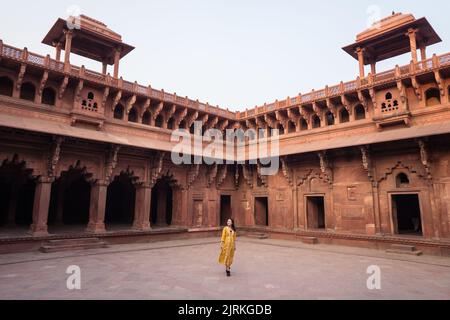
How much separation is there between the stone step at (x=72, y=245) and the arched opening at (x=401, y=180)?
44.2 feet

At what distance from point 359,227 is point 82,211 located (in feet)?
52.9

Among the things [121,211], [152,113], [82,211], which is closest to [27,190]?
[82,211]

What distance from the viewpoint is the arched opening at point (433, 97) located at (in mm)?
13266

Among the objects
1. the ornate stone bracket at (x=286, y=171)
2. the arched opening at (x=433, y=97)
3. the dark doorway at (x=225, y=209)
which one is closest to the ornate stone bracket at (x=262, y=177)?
the ornate stone bracket at (x=286, y=171)

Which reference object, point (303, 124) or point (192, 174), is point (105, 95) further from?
point (303, 124)

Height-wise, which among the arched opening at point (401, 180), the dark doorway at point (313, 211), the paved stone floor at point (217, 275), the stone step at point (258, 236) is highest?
the arched opening at point (401, 180)

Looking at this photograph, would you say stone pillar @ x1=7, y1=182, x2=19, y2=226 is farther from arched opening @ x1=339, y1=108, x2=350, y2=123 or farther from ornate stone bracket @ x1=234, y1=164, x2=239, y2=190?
arched opening @ x1=339, y1=108, x2=350, y2=123

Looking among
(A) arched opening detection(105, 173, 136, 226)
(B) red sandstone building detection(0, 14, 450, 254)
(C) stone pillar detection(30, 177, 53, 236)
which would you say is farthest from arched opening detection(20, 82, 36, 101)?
(A) arched opening detection(105, 173, 136, 226)

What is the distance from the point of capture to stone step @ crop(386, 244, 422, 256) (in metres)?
11.7

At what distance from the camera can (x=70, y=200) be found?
719 inches

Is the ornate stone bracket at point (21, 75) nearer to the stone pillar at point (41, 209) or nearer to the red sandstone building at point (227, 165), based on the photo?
the red sandstone building at point (227, 165)

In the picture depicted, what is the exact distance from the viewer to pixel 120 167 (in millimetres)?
15070

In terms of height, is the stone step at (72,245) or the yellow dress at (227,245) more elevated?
the yellow dress at (227,245)

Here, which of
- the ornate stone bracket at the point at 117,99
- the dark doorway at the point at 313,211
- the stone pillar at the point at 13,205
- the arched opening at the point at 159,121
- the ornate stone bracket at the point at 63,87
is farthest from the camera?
the arched opening at the point at 159,121
